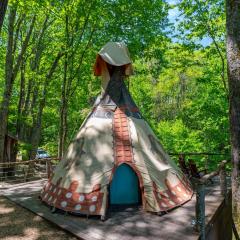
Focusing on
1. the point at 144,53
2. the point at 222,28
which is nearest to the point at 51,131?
the point at 144,53

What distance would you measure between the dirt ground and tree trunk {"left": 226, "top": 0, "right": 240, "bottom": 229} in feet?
12.9

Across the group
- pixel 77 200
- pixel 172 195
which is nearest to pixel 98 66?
pixel 77 200

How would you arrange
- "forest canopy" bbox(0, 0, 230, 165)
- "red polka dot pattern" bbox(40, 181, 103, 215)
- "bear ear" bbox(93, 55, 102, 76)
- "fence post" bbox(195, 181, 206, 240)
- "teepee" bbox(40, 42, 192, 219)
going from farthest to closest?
"forest canopy" bbox(0, 0, 230, 165) → "bear ear" bbox(93, 55, 102, 76) → "teepee" bbox(40, 42, 192, 219) → "red polka dot pattern" bbox(40, 181, 103, 215) → "fence post" bbox(195, 181, 206, 240)

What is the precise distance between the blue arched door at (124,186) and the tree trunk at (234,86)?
3.53 meters

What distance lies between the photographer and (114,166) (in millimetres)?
8797

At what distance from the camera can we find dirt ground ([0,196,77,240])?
7.14 metres

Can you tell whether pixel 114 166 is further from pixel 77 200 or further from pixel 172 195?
pixel 172 195

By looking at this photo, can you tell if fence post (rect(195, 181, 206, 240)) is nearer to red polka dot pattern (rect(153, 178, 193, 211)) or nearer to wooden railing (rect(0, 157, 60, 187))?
red polka dot pattern (rect(153, 178, 193, 211))

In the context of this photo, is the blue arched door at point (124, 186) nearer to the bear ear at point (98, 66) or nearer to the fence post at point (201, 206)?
the fence post at point (201, 206)

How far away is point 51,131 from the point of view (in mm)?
33125

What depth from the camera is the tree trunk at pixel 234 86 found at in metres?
6.19

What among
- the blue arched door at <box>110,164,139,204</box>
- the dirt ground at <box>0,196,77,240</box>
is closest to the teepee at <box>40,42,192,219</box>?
the blue arched door at <box>110,164,139,204</box>

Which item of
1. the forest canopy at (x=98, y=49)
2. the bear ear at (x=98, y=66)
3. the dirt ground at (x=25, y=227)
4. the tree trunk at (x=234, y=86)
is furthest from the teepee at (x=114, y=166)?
the forest canopy at (x=98, y=49)

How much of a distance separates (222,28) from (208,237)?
38.8ft
